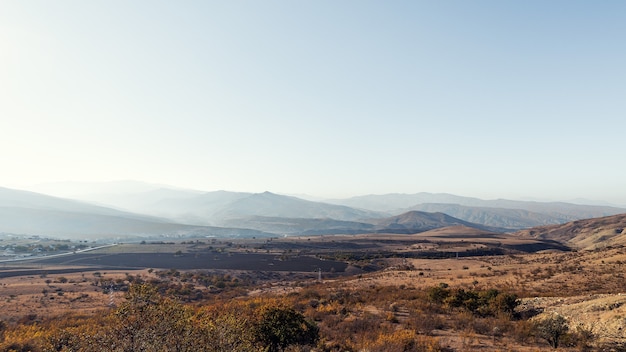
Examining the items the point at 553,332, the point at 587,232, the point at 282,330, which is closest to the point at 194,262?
the point at 282,330

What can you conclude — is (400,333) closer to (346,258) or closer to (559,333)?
(559,333)

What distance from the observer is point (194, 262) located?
252 feet

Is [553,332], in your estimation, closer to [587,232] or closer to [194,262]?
[194,262]

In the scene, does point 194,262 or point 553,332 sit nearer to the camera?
point 553,332

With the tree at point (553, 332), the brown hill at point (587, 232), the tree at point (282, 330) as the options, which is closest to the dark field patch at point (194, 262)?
the tree at point (282, 330)

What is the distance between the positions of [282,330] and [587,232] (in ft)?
503

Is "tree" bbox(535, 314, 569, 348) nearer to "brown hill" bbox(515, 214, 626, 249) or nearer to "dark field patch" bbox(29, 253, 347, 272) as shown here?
"dark field patch" bbox(29, 253, 347, 272)

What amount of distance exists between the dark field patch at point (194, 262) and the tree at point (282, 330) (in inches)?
2106

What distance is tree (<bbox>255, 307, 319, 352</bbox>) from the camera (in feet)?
41.2

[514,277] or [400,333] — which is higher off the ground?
[400,333]

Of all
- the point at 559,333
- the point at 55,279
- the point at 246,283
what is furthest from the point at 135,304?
the point at 55,279

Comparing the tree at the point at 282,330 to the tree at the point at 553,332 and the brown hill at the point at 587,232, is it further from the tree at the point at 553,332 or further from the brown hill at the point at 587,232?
the brown hill at the point at 587,232

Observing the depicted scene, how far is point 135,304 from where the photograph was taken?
25.4 feet

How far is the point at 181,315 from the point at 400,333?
9135 millimetres
